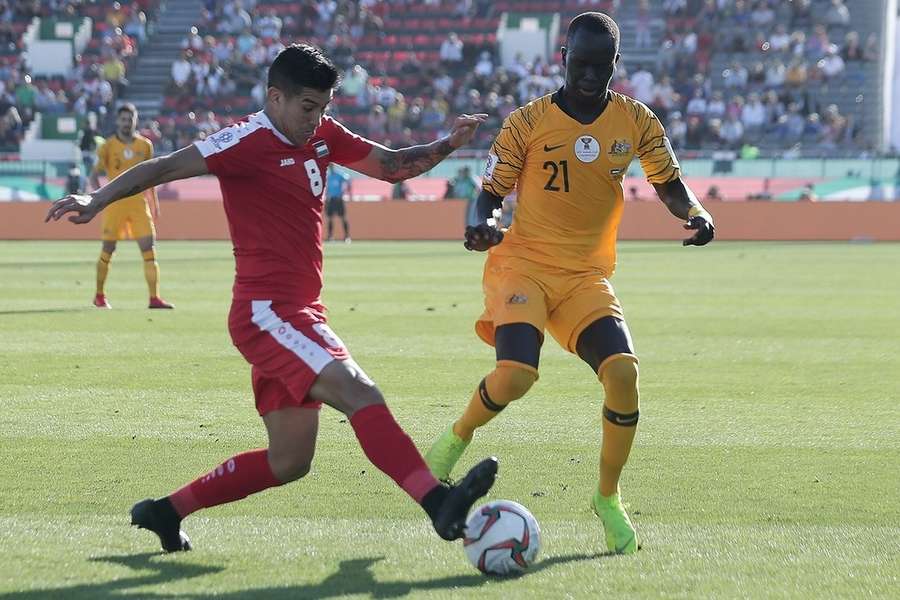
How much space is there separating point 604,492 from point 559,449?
190cm

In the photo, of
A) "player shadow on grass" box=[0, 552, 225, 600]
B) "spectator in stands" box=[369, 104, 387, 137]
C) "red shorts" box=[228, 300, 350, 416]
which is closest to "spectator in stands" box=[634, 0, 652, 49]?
"spectator in stands" box=[369, 104, 387, 137]

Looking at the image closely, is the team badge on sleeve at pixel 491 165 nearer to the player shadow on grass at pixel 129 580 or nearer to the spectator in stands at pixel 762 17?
the player shadow on grass at pixel 129 580

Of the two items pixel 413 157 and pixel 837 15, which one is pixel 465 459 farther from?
pixel 837 15

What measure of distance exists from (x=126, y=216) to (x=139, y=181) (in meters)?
11.0

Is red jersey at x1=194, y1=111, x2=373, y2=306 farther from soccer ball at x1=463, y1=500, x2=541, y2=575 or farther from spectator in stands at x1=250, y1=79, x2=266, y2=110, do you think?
spectator in stands at x1=250, y1=79, x2=266, y2=110

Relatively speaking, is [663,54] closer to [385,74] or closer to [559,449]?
[385,74]

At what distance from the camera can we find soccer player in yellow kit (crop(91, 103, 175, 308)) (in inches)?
621

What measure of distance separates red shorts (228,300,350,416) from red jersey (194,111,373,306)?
0.06 metres

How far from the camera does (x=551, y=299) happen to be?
6168 millimetres

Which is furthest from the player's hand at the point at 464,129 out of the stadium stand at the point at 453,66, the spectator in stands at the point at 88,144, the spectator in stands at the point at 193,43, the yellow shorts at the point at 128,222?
the spectator in stands at the point at 193,43

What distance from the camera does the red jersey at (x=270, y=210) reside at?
533 centimetres

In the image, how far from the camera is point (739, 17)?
42906 millimetres

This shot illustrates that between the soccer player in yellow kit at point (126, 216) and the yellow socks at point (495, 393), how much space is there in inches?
389

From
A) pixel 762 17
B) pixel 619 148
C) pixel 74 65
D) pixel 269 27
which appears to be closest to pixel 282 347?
pixel 619 148
